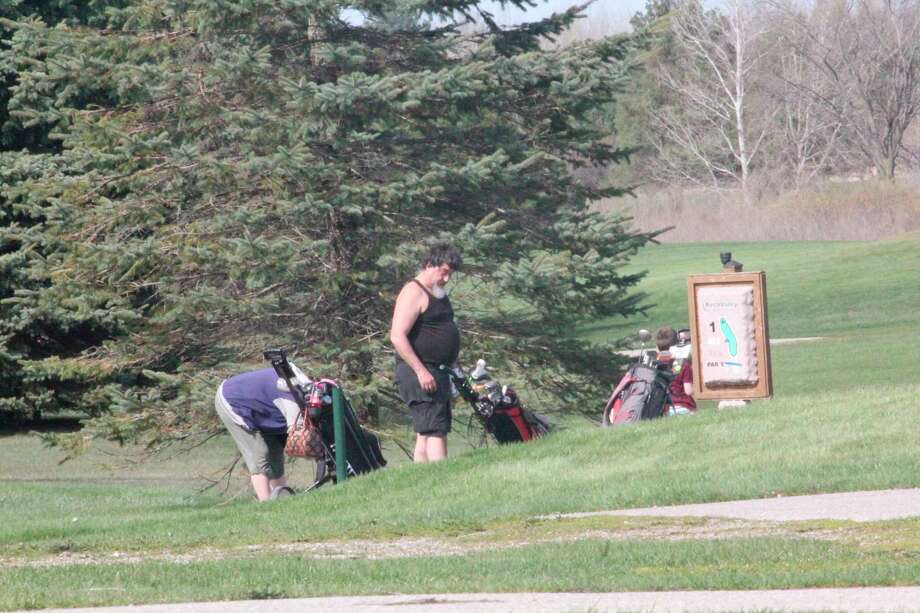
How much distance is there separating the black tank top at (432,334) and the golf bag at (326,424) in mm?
801

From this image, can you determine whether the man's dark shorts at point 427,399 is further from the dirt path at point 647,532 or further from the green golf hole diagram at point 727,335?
the green golf hole diagram at point 727,335

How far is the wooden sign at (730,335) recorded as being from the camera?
11.9 metres

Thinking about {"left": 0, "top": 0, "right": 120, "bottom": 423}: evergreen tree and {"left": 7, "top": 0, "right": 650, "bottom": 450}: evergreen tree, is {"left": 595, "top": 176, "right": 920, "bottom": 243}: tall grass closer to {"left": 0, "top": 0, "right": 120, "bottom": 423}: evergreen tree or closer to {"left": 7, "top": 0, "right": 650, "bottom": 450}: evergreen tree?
{"left": 0, "top": 0, "right": 120, "bottom": 423}: evergreen tree

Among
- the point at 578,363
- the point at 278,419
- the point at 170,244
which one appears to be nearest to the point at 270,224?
the point at 170,244

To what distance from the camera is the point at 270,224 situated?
16.9 m

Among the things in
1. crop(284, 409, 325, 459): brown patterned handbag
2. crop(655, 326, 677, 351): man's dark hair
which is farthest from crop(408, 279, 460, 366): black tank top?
crop(655, 326, 677, 351): man's dark hair

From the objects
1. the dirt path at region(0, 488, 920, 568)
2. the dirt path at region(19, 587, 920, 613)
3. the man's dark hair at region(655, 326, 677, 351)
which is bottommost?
the dirt path at region(0, 488, 920, 568)

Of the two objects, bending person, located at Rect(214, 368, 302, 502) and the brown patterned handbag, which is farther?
bending person, located at Rect(214, 368, 302, 502)

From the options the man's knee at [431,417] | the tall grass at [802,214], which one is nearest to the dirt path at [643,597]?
the man's knee at [431,417]

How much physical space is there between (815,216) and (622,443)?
50.3 metres

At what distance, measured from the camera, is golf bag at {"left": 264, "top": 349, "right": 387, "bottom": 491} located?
1074 cm

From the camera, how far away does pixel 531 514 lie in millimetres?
9047

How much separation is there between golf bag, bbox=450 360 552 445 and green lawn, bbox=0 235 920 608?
392 millimetres

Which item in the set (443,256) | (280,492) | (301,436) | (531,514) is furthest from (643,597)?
(280,492)
